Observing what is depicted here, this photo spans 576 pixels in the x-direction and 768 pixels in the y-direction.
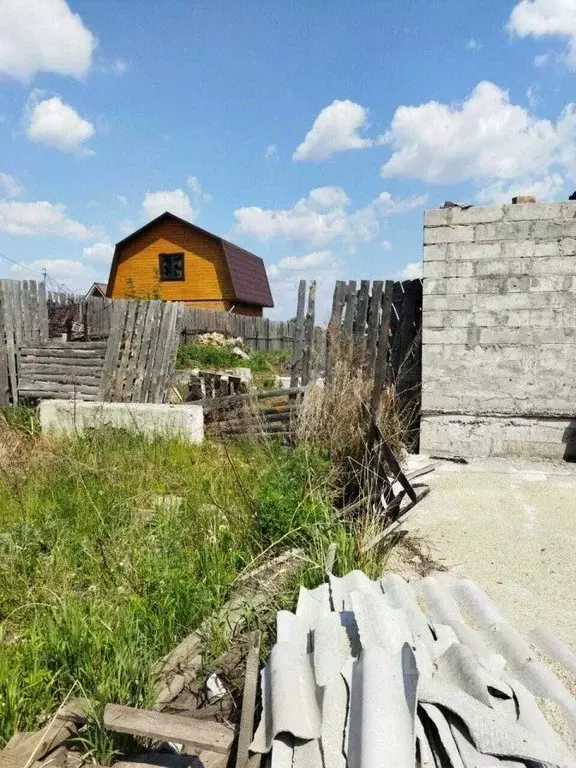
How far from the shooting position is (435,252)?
6.50 metres

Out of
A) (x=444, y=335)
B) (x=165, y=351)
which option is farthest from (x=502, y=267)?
(x=165, y=351)

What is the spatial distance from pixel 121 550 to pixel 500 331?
15.7 feet

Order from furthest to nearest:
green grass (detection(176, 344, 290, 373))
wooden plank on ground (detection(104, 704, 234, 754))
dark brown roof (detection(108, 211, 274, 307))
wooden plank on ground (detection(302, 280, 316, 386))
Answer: dark brown roof (detection(108, 211, 274, 307)) → green grass (detection(176, 344, 290, 373)) → wooden plank on ground (detection(302, 280, 316, 386)) → wooden plank on ground (detection(104, 704, 234, 754))

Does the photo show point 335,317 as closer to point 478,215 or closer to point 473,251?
point 473,251

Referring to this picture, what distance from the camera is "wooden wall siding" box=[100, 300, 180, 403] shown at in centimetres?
709

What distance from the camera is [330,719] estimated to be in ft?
5.95

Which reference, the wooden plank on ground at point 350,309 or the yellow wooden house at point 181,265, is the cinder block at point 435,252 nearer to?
the wooden plank on ground at point 350,309

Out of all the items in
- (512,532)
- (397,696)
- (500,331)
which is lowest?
(512,532)

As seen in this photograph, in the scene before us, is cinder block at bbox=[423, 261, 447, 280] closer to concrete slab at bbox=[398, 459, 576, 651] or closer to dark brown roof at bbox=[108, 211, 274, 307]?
concrete slab at bbox=[398, 459, 576, 651]

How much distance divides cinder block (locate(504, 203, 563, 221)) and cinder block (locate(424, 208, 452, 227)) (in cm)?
64

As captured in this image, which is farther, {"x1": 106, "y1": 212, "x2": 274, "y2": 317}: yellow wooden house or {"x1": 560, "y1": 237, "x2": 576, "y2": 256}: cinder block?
{"x1": 106, "y1": 212, "x2": 274, "y2": 317}: yellow wooden house

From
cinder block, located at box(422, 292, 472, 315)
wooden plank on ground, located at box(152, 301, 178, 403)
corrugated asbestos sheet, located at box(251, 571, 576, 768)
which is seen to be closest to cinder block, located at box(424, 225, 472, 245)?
cinder block, located at box(422, 292, 472, 315)

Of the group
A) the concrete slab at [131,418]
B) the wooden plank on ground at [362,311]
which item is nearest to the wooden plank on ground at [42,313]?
the concrete slab at [131,418]

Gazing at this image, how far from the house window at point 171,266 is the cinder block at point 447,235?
838 inches
